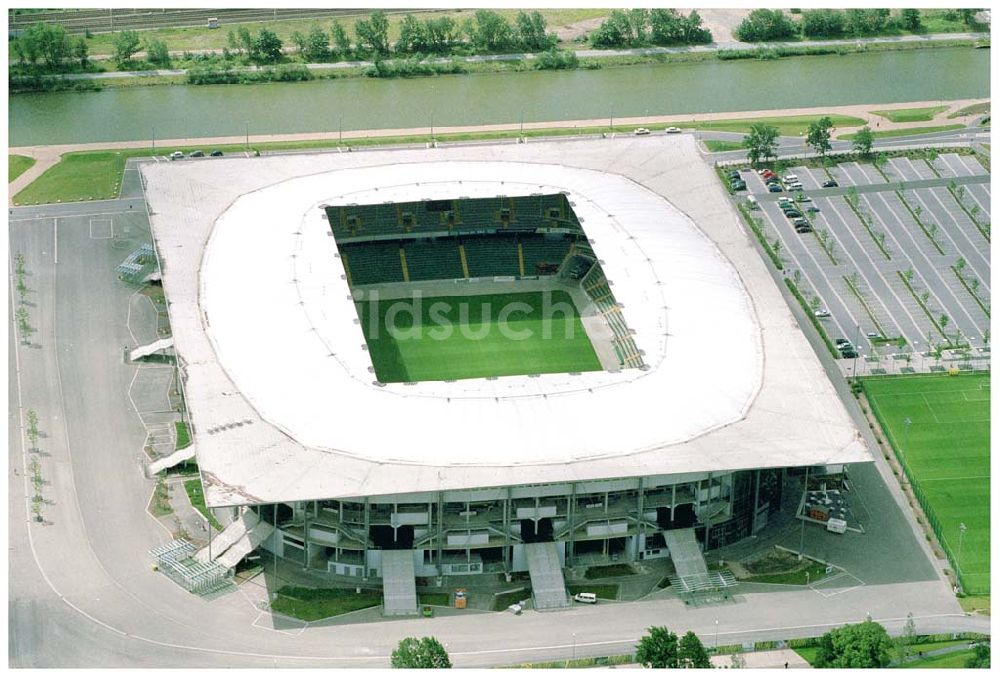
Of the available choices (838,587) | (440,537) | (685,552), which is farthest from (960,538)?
(440,537)

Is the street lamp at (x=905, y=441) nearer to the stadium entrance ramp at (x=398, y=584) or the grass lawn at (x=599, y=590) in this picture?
the grass lawn at (x=599, y=590)

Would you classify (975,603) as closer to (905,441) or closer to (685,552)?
(685,552)

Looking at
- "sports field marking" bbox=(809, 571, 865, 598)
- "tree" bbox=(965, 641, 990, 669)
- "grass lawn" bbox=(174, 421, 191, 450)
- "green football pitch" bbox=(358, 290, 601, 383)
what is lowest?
"tree" bbox=(965, 641, 990, 669)

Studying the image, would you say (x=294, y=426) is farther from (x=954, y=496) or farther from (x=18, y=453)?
(x=954, y=496)

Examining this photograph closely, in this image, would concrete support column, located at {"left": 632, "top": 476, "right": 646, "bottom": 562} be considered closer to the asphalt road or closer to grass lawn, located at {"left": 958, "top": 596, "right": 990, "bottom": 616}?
the asphalt road

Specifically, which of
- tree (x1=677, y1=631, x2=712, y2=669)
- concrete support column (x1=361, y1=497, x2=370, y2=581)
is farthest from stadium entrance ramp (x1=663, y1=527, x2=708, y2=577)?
concrete support column (x1=361, y1=497, x2=370, y2=581)
